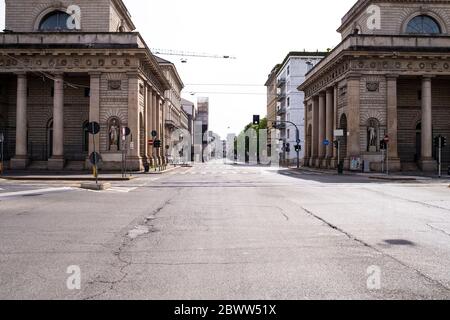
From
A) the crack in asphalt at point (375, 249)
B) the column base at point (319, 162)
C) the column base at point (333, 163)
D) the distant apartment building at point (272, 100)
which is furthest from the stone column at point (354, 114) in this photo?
the distant apartment building at point (272, 100)

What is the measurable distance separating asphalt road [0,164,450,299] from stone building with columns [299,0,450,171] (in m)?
27.2

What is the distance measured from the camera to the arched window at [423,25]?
43.9 m

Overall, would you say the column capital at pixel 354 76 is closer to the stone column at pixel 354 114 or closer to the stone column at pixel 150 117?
the stone column at pixel 354 114

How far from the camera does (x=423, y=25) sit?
4416 centimetres

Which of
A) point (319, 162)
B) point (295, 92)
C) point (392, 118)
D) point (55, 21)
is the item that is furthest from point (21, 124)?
point (295, 92)

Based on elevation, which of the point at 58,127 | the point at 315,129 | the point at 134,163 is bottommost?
the point at 134,163

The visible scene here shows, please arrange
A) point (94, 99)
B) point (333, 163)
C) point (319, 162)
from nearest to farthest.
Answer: point (94, 99) → point (333, 163) → point (319, 162)

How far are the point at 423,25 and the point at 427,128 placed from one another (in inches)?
446

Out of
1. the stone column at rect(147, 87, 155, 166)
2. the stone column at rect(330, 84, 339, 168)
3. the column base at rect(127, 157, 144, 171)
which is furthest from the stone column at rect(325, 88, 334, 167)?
the column base at rect(127, 157, 144, 171)

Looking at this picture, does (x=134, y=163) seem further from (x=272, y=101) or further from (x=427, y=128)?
(x=272, y=101)

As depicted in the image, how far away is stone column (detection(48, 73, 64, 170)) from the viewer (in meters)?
37.5

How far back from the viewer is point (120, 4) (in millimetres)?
44656

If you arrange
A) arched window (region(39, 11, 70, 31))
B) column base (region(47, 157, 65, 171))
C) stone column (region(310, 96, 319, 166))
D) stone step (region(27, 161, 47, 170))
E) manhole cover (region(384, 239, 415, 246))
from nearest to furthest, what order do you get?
1. manhole cover (region(384, 239, 415, 246))
2. column base (region(47, 157, 65, 171))
3. stone step (region(27, 161, 47, 170))
4. arched window (region(39, 11, 70, 31))
5. stone column (region(310, 96, 319, 166))

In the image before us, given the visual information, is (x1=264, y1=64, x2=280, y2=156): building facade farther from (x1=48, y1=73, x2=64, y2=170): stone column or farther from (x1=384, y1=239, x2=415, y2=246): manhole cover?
(x1=384, y1=239, x2=415, y2=246): manhole cover
